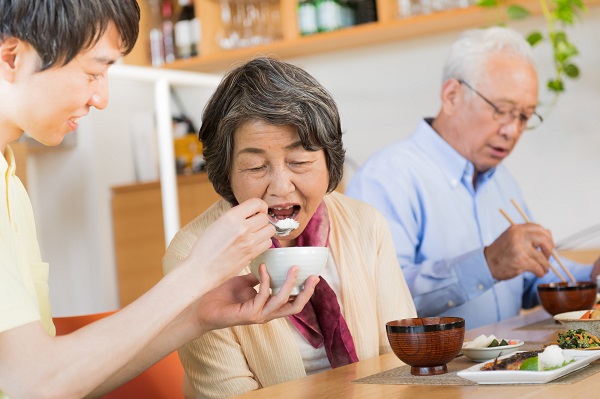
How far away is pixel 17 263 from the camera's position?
3.88 ft

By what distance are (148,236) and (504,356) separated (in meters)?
3.10

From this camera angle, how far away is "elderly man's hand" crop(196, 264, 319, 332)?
4.29ft

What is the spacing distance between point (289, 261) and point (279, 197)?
0.83 ft

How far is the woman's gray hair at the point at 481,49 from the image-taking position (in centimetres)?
261

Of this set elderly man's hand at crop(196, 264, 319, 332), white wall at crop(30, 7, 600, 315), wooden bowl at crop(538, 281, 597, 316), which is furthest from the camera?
white wall at crop(30, 7, 600, 315)

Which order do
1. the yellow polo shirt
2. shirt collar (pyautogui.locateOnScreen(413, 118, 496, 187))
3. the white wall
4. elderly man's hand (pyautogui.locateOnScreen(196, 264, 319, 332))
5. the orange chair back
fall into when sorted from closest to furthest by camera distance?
the yellow polo shirt → elderly man's hand (pyautogui.locateOnScreen(196, 264, 319, 332)) → the orange chair back → shirt collar (pyautogui.locateOnScreen(413, 118, 496, 187)) → the white wall

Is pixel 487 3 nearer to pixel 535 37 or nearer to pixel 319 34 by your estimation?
pixel 535 37

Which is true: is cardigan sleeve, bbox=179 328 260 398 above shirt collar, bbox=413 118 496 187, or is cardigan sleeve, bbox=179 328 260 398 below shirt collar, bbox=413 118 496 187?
below

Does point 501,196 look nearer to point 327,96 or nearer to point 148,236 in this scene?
point 327,96

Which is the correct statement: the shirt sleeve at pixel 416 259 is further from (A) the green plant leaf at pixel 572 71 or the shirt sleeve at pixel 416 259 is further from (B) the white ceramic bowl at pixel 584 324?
(A) the green plant leaf at pixel 572 71

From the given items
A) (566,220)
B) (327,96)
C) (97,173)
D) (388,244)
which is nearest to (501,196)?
(566,220)

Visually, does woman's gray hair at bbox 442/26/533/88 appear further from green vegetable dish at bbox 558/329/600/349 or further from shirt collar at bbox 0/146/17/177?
shirt collar at bbox 0/146/17/177

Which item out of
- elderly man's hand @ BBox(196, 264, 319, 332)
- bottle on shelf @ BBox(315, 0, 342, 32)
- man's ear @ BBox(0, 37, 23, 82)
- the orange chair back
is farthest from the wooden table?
bottle on shelf @ BBox(315, 0, 342, 32)

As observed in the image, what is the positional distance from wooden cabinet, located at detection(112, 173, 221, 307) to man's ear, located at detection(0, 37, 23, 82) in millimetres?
3002
